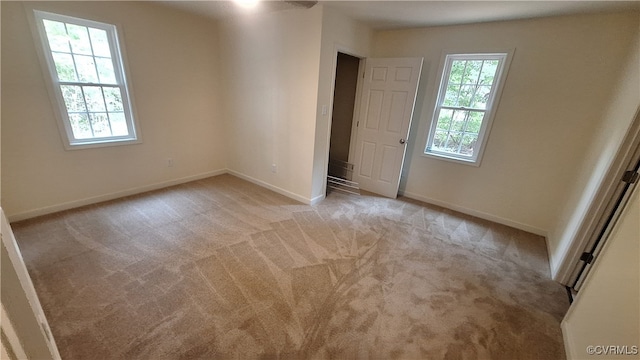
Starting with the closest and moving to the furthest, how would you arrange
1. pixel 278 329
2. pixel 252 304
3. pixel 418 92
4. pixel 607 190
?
pixel 278 329 < pixel 252 304 < pixel 607 190 < pixel 418 92

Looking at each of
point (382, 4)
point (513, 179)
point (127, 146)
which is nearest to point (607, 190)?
point (513, 179)

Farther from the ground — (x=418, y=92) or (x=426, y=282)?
(x=418, y=92)

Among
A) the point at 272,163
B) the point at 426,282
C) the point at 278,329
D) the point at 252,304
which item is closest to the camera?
the point at 278,329

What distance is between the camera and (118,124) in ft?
10.4

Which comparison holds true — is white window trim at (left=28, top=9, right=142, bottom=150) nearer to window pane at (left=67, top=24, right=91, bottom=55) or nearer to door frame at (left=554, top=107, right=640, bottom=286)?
window pane at (left=67, top=24, right=91, bottom=55)

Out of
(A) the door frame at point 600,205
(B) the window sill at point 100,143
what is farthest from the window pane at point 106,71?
(A) the door frame at point 600,205

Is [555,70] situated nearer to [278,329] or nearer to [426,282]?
[426,282]

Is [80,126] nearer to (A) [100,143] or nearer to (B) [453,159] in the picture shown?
(A) [100,143]

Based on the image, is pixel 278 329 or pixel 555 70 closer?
pixel 278 329

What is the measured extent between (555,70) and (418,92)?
1409 mm

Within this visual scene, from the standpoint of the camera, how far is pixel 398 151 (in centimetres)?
358

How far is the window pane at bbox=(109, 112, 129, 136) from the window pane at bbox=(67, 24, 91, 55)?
69 centimetres

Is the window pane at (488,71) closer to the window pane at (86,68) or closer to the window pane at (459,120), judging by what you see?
the window pane at (459,120)

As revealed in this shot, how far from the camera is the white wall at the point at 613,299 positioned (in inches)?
48.8
